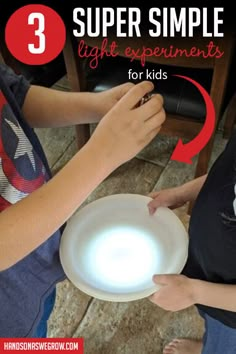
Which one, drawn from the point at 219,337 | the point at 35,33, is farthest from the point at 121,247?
the point at 35,33

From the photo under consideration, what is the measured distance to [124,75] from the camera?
1.20 m

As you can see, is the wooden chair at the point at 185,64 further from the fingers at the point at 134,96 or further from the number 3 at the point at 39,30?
the fingers at the point at 134,96

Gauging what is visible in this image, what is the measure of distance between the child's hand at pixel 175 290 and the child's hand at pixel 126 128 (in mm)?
194

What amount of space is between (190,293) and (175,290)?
0.02 metres

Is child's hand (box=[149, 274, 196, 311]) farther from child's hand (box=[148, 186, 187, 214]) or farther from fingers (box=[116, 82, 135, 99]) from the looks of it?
fingers (box=[116, 82, 135, 99])

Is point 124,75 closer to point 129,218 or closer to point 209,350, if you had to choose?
point 129,218

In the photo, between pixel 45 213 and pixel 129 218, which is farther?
pixel 129 218

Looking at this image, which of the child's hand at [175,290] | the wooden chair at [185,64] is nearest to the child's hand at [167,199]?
the child's hand at [175,290]

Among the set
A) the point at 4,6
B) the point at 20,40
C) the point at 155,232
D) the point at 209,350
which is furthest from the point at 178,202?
the point at 4,6

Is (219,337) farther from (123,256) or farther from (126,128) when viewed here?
(126,128)

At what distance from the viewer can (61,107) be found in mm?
688

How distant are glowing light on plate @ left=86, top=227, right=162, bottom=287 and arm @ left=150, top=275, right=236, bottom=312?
5 cm

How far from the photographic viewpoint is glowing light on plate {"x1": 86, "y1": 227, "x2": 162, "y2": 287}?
0.70 metres

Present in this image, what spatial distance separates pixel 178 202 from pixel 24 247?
1.14ft
